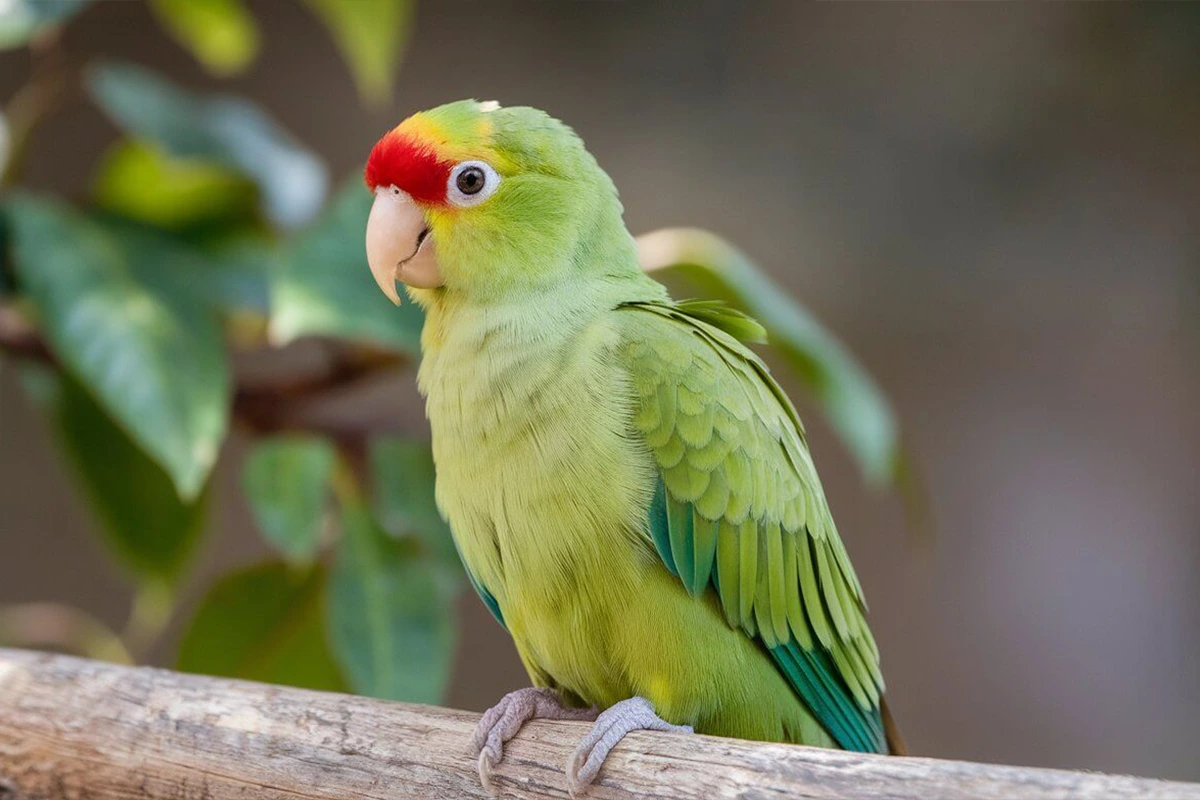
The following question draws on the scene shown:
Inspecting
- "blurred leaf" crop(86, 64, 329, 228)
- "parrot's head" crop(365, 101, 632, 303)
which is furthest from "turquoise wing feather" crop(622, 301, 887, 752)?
"blurred leaf" crop(86, 64, 329, 228)

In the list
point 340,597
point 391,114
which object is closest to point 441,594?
point 340,597

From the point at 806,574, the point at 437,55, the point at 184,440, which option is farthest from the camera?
the point at 437,55

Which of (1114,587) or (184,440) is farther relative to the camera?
(1114,587)

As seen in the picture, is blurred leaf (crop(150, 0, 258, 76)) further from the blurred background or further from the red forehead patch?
the red forehead patch

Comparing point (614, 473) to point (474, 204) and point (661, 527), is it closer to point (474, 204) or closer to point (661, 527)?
point (661, 527)

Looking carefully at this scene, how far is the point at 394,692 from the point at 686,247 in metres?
0.95

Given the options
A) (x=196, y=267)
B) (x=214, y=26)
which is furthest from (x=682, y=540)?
(x=214, y=26)

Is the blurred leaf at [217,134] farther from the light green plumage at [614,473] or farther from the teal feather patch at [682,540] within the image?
the teal feather patch at [682,540]

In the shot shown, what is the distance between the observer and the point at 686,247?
202cm

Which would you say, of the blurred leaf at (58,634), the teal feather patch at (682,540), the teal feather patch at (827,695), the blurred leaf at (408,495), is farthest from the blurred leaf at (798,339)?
the blurred leaf at (58,634)

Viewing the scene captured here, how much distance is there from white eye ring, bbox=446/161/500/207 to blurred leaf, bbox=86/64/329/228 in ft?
3.66

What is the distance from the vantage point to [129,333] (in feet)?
6.11

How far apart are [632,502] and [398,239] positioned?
421 millimetres

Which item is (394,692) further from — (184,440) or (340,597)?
(184,440)
